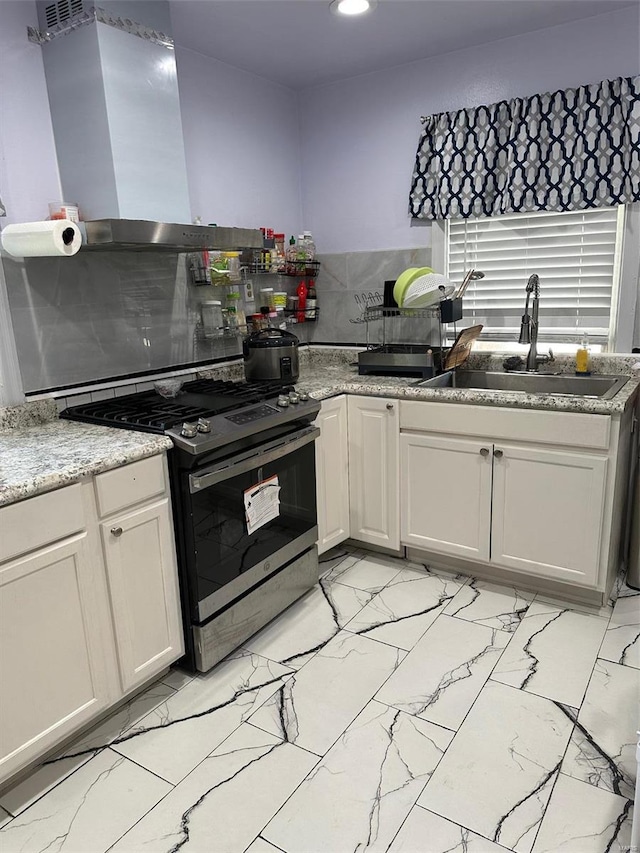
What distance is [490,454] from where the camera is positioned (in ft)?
8.16

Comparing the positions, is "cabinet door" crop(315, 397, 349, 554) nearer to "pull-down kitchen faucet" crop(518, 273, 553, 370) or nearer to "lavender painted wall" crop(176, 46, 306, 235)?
"pull-down kitchen faucet" crop(518, 273, 553, 370)

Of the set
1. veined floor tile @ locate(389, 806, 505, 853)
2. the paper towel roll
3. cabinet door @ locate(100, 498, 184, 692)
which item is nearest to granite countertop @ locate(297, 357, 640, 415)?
cabinet door @ locate(100, 498, 184, 692)

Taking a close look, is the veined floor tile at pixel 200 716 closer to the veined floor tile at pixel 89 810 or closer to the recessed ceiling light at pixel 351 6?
the veined floor tile at pixel 89 810

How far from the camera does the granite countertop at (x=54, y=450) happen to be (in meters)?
1.55

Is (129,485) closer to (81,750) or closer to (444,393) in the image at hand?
(81,750)

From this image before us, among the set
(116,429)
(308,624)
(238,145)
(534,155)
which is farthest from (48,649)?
(534,155)

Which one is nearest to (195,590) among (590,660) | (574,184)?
Answer: (590,660)

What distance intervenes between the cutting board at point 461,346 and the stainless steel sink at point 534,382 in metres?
0.07

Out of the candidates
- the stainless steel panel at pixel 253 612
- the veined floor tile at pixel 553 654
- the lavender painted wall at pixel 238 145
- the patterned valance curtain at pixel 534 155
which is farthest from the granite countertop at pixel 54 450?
the patterned valance curtain at pixel 534 155

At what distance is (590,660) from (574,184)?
2.03 meters

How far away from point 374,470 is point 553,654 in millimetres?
1079

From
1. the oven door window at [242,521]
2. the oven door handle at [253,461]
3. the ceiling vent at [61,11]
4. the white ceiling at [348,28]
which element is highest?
the white ceiling at [348,28]

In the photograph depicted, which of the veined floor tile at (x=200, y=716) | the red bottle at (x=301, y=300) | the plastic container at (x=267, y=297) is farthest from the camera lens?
the red bottle at (x=301, y=300)

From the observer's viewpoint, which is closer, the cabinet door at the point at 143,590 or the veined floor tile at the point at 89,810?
the veined floor tile at the point at 89,810
